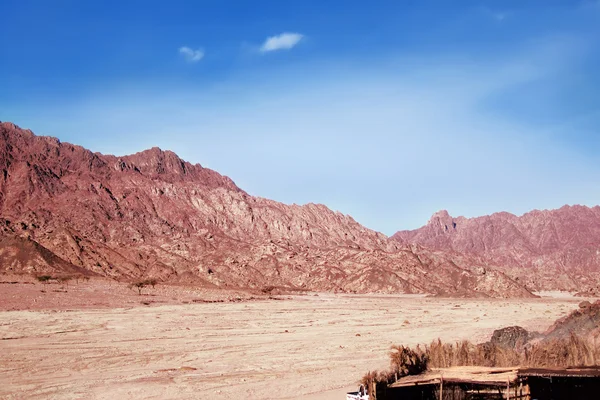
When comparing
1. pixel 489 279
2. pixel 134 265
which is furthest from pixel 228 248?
pixel 489 279

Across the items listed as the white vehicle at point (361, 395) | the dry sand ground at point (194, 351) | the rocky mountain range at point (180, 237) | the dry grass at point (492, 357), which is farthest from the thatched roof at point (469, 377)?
the rocky mountain range at point (180, 237)

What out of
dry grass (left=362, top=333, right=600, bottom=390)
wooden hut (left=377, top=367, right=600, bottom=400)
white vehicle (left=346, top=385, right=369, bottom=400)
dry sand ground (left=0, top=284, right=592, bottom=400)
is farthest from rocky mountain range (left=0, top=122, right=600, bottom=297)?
wooden hut (left=377, top=367, right=600, bottom=400)

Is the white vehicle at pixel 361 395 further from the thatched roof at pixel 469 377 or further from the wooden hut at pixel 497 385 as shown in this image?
the thatched roof at pixel 469 377

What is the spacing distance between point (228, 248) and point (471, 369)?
10531 centimetres

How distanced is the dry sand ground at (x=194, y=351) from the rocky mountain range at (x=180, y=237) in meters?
57.1

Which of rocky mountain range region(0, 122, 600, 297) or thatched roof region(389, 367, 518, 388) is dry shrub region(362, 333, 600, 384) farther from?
rocky mountain range region(0, 122, 600, 297)

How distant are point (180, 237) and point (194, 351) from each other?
97.1 m

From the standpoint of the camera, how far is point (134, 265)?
101250 mm

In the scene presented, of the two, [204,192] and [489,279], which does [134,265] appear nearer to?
[204,192]

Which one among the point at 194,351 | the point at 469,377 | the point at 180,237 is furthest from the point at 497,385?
the point at 180,237

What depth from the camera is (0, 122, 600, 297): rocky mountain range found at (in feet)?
327

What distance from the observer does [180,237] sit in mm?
118438

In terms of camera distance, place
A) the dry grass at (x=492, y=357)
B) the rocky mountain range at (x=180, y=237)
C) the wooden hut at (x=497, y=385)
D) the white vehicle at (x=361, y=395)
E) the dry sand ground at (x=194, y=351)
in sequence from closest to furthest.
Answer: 1. the wooden hut at (x=497, y=385)
2. the white vehicle at (x=361, y=395)
3. the dry grass at (x=492, y=357)
4. the dry sand ground at (x=194, y=351)
5. the rocky mountain range at (x=180, y=237)

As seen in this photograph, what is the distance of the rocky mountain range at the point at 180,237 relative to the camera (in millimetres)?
99625
